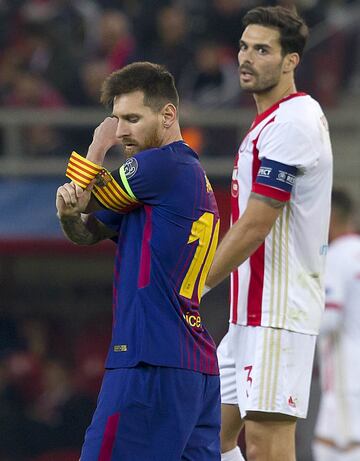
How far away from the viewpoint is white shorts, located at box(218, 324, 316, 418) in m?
5.57

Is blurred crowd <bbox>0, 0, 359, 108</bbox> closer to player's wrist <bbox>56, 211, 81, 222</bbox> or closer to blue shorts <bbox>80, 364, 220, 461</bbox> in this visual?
player's wrist <bbox>56, 211, 81, 222</bbox>

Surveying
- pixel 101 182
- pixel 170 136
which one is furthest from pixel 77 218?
pixel 170 136

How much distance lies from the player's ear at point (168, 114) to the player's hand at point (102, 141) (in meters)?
0.21

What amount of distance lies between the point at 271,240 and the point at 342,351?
3.77 metres

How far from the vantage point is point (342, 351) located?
9.24 m

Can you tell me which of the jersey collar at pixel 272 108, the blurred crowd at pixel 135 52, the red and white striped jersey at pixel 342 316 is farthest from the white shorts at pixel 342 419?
the jersey collar at pixel 272 108

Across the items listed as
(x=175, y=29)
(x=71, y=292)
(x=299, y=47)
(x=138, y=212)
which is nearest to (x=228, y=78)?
(x=175, y=29)

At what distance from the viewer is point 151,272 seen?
4652 mm

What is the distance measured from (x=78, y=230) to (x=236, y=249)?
3.01 feet

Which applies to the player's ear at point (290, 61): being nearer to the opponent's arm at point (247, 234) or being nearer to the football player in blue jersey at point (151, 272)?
the opponent's arm at point (247, 234)

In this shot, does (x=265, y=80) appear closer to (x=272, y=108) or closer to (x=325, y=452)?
(x=272, y=108)

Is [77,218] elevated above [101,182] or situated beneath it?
situated beneath

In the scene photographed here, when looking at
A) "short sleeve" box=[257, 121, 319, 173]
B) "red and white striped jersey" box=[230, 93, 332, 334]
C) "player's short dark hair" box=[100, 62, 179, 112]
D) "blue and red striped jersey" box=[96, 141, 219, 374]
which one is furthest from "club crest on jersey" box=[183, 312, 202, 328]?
"short sleeve" box=[257, 121, 319, 173]

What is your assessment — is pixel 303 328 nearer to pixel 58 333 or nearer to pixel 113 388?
pixel 113 388
